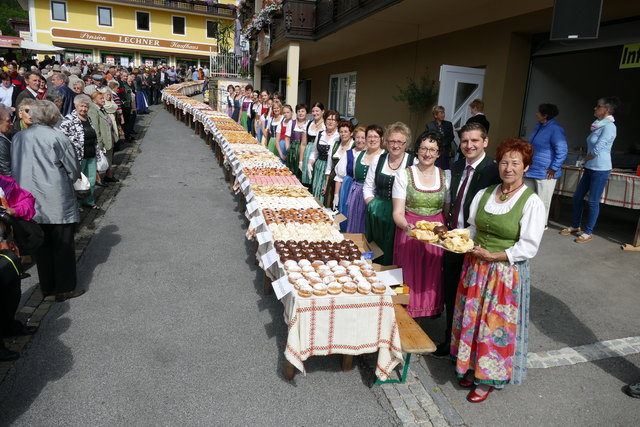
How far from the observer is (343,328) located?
3.18 metres

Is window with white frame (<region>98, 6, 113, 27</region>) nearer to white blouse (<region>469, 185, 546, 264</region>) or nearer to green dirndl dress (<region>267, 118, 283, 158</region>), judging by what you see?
green dirndl dress (<region>267, 118, 283, 158</region>)

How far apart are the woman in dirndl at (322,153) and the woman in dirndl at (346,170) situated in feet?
2.41

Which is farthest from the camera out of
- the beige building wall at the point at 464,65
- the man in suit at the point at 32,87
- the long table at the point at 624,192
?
the beige building wall at the point at 464,65

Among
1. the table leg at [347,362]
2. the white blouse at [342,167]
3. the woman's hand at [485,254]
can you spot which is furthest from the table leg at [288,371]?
the white blouse at [342,167]

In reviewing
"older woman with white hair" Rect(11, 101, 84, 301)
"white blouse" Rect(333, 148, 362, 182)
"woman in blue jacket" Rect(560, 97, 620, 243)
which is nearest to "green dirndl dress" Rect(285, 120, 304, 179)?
"white blouse" Rect(333, 148, 362, 182)

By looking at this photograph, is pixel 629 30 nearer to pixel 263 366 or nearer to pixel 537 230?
pixel 537 230

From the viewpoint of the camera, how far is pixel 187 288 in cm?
491

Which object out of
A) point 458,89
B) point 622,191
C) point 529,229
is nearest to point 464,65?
point 458,89

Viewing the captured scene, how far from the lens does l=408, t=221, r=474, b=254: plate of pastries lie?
3.09 m

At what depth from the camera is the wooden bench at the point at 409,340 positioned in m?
3.23

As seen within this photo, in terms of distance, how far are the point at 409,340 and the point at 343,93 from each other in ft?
51.8

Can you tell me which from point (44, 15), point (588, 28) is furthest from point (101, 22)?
point (588, 28)

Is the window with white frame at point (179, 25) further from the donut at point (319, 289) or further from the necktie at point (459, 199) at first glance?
the donut at point (319, 289)

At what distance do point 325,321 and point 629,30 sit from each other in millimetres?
7510
